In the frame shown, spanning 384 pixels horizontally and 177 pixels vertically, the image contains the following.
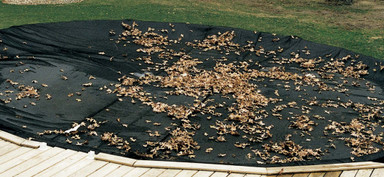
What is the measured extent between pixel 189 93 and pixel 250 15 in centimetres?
586

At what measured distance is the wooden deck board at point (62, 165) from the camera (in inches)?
164

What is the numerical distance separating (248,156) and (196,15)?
701 centimetres

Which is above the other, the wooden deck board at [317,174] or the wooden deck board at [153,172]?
the wooden deck board at [153,172]

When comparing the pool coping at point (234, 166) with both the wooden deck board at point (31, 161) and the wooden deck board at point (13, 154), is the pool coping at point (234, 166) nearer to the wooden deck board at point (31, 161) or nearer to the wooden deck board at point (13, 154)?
the wooden deck board at point (31, 161)

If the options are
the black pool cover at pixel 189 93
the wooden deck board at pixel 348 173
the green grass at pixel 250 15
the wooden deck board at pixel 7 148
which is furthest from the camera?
the green grass at pixel 250 15

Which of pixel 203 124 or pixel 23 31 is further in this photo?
pixel 23 31

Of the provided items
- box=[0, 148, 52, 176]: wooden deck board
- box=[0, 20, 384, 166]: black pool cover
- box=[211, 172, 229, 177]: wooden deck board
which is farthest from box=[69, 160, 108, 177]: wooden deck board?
box=[211, 172, 229, 177]: wooden deck board

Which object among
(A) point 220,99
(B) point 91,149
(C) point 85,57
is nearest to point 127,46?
(C) point 85,57

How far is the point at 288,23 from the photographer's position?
1090cm

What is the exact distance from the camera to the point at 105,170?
169 inches

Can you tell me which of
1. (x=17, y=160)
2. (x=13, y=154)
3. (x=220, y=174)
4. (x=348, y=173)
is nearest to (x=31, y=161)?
(x=17, y=160)

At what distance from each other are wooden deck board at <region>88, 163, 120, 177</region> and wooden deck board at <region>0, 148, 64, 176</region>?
61cm

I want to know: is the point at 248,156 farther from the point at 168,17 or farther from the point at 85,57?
the point at 168,17

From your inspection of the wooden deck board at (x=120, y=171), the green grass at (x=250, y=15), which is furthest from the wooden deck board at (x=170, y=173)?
the green grass at (x=250, y=15)
